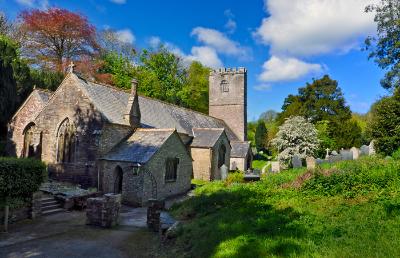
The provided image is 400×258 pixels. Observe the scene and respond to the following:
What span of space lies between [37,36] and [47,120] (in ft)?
75.2

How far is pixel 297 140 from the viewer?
34.1m

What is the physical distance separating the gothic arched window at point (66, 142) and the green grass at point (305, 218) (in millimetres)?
12577

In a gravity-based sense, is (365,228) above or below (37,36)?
below

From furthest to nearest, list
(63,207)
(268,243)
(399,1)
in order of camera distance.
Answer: (399,1)
(63,207)
(268,243)

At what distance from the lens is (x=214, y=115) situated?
49.4 m

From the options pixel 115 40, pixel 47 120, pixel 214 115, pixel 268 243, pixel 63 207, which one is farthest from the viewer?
pixel 115 40

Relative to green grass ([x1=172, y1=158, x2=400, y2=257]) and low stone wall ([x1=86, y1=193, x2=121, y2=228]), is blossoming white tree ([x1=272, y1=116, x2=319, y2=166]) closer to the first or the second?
green grass ([x1=172, y1=158, x2=400, y2=257])

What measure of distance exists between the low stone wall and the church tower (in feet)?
115

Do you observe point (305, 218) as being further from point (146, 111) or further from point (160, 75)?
point (160, 75)

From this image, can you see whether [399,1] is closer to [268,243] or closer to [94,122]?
[94,122]

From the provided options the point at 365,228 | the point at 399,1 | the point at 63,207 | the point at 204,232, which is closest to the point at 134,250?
the point at 204,232

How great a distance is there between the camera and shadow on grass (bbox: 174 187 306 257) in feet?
24.2

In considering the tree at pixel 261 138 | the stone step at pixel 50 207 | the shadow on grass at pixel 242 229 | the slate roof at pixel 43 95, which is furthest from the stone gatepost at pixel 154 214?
the tree at pixel 261 138

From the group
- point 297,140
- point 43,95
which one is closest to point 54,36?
point 43,95
